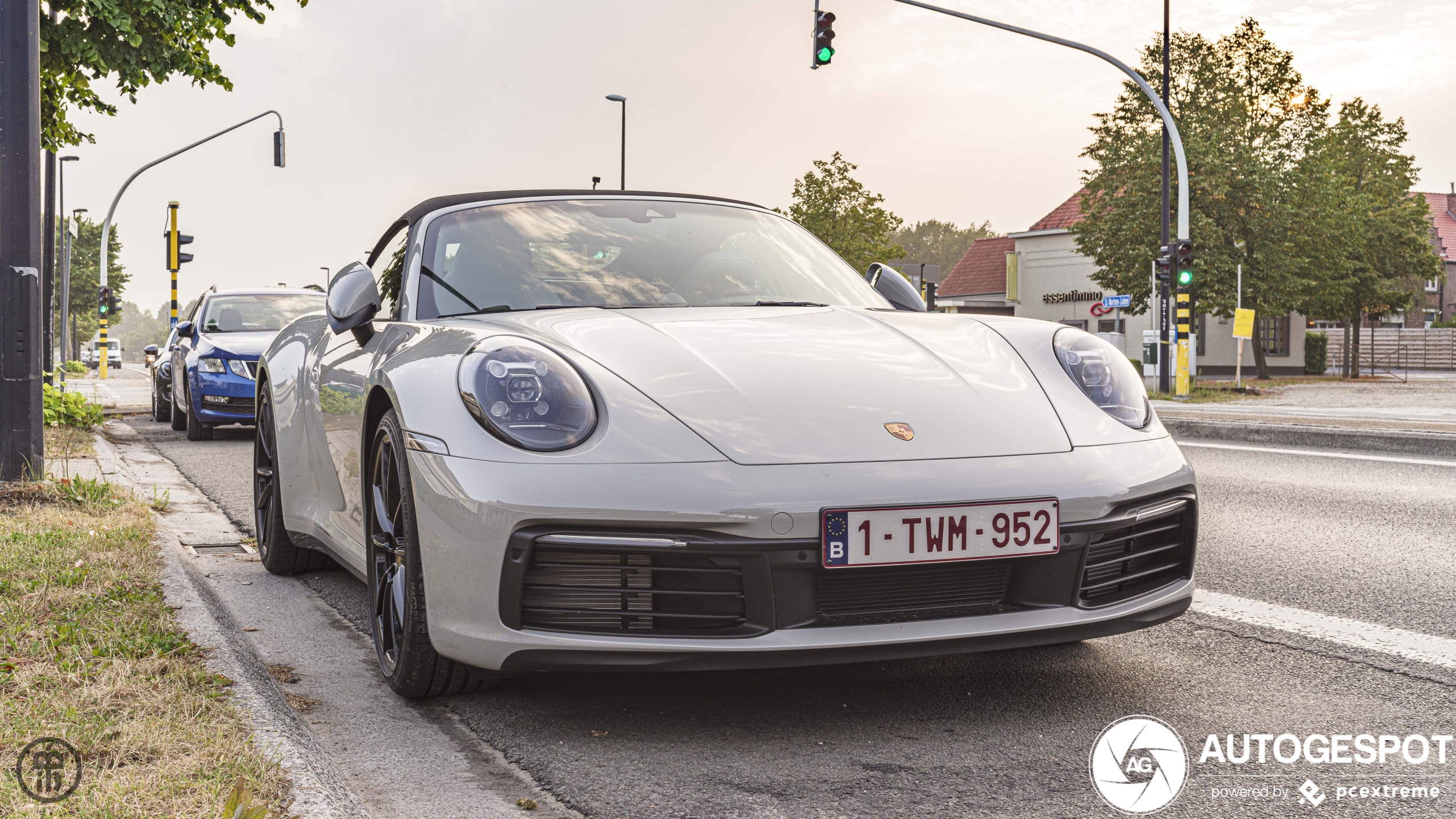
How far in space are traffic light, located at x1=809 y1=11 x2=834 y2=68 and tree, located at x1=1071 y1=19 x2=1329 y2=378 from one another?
14.8 m

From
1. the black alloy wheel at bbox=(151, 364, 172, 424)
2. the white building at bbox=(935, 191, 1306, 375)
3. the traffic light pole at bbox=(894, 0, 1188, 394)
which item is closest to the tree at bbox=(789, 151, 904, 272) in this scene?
the white building at bbox=(935, 191, 1306, 375)

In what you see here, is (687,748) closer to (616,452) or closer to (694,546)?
(694,546)

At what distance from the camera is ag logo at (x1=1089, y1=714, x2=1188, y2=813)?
2.36 meters

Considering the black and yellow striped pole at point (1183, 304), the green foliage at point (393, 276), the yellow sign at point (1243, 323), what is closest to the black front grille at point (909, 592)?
the green foliage at point (393, 276)

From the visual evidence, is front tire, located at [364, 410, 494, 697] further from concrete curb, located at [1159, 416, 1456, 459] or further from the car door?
concrete curb, located at [1159, 416, 1456, 459]

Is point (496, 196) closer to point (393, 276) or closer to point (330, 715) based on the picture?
point (393, 276)

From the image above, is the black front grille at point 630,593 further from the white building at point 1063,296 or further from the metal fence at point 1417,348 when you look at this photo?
the metal fence at point 1417,348

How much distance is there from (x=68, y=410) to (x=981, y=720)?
1004 cm

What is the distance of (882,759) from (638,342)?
115 centimetres

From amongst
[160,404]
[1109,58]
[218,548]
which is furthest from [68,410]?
[1109,58]

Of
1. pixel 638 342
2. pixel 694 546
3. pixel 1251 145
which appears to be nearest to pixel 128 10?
pixel 638 342

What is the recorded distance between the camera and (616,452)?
8.61ft

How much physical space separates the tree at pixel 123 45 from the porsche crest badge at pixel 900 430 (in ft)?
26.5

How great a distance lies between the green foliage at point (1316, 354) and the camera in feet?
136
